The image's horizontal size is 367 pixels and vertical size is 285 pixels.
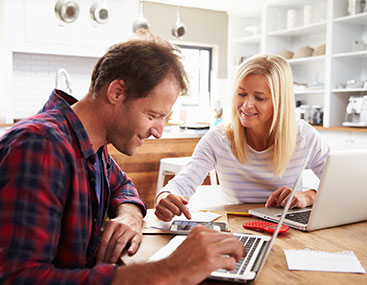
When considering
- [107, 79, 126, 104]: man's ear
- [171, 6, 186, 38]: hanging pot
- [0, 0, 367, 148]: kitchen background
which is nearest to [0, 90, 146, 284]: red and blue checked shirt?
[107, 79, 126, 104]: man's ear

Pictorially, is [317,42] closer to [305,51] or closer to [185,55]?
[305,51]

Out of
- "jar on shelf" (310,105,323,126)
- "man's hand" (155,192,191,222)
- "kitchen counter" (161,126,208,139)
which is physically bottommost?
"man's hand" (155,192,191,222)

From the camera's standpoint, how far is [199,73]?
7160 mm

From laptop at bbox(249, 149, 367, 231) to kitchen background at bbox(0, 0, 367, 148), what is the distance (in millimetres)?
3224

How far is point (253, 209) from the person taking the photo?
1600 millimetres

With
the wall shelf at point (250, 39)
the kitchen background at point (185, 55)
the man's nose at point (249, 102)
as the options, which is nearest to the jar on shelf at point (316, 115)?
the kitchen background at point (185, 55)

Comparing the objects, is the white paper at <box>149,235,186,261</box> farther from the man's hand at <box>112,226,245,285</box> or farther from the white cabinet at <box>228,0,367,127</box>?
the white cabinet at <box>228,0,367,127</box>

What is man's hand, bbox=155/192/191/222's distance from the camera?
1420 millimetres

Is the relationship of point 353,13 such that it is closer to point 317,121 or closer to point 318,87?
point 318,87

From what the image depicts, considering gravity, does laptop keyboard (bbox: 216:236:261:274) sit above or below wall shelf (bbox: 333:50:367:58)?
below

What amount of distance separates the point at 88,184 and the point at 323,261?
627mm

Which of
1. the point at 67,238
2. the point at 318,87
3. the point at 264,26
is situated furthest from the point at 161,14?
the point at 67,238

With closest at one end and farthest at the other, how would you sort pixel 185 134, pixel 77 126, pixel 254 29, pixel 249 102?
pixel 77 126
pixel 249 102
pixel 185 134
pixel 254 29

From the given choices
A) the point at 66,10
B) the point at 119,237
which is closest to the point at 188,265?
the point at 119,237
